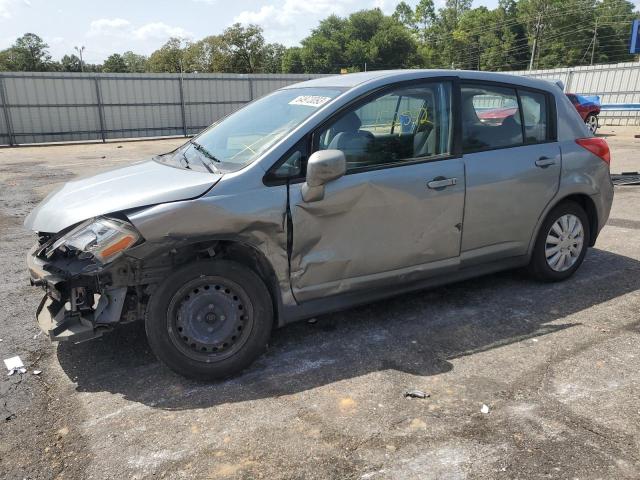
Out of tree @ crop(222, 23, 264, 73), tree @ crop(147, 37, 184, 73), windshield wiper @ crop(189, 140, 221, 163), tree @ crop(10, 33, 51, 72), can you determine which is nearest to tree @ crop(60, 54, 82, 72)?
tree @ crop(10, 33, 51, 72)

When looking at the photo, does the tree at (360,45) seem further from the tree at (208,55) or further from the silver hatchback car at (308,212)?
the silver hatchback car at (308,212)

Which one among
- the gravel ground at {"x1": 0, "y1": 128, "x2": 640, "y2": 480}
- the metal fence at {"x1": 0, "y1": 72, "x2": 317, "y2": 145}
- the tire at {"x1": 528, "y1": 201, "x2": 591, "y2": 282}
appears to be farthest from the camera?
the metal fence at {"x1": 0, "y1": 72, "x2": 317, "y2": 145}

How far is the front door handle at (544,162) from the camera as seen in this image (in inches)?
168

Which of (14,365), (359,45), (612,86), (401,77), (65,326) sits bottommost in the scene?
(14,365)

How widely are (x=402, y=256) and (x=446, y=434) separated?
137cm

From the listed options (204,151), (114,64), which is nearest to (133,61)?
(114,64)

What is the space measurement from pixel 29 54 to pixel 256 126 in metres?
101

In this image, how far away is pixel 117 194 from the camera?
3191 mm

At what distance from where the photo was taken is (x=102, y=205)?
3.09 metres

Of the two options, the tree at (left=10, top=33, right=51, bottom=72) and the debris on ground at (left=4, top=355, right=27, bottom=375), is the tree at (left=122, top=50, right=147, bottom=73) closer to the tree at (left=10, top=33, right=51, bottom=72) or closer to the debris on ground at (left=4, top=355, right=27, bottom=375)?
the tree at (left=10, top=33, right=51, bottom=72)

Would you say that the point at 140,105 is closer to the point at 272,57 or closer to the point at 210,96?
the point at 210,96

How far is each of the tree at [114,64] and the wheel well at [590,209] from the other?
354 ft

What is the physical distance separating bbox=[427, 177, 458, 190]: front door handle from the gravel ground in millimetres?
1034

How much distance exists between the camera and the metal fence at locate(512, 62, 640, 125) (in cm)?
2495
